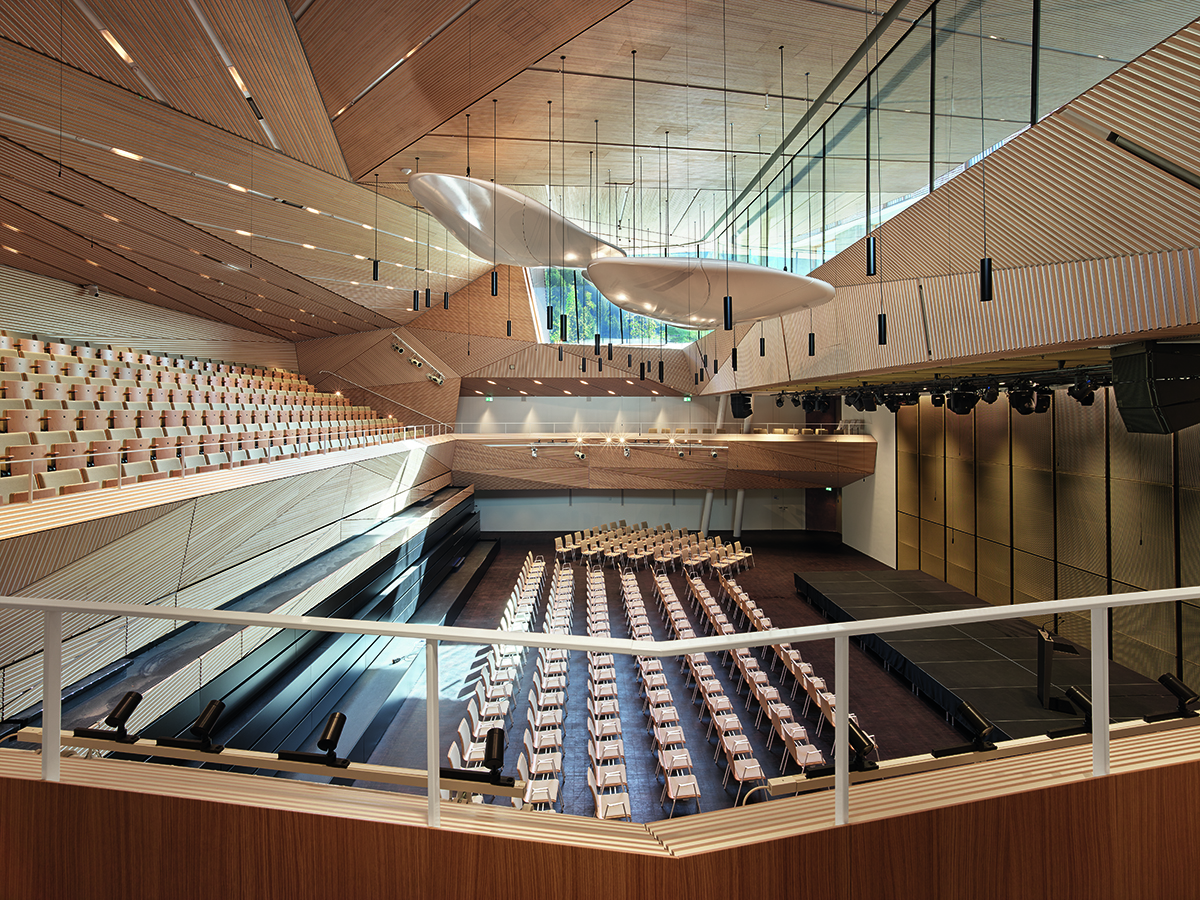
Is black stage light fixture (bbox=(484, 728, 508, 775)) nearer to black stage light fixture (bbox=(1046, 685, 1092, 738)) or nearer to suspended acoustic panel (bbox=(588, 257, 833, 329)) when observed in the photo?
black stage light fixture (bbox=(1046, 685, 1092, 738))

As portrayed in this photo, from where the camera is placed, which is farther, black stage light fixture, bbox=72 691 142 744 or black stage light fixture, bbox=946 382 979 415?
black stage light fixture, bbox=946 382 979 415

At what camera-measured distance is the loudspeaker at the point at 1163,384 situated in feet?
16.9

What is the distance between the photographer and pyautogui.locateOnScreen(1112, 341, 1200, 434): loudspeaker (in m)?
5.14

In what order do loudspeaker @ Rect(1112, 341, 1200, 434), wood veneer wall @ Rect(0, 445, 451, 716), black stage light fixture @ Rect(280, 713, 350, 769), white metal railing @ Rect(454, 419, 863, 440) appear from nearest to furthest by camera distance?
black stage light fixture @ Rect(280, 713, 350, 769) → wood veneer wall @ Rect(0, 445, 451, 716) → loudspeaker @ Rect(1112, 341, 1200, 434) → white metal railing @ Rect(454, 419, 863, 440)

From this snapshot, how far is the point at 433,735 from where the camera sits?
158 centimetres

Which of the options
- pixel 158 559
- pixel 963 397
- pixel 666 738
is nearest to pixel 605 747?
pixel 666 738

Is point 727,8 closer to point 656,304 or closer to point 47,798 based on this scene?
point 656,304

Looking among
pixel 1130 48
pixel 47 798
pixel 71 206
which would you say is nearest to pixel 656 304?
pixel 1130 48

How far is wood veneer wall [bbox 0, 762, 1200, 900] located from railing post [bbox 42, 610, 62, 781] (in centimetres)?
6

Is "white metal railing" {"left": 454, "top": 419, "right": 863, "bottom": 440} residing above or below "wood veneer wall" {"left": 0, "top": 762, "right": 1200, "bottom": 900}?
above

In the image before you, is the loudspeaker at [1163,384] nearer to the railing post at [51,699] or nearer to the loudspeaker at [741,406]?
the railing post at [51,699]

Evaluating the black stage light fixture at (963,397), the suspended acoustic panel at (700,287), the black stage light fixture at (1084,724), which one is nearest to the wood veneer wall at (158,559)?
the black stage light fixture at (1084,724)

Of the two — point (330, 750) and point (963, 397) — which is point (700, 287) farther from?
point (963, 397)

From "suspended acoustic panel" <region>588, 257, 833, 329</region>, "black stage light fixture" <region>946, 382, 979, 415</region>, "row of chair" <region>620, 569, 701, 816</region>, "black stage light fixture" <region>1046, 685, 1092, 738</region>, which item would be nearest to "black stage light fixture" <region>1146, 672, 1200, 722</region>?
"black stage light fixture" <region>1046, 685, 1092, 738</region>
